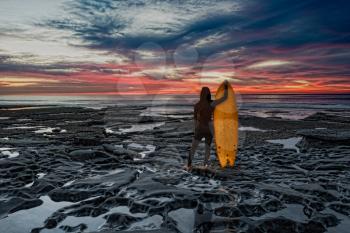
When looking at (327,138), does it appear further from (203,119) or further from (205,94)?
(205,94)

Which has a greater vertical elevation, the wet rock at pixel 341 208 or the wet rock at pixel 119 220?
the wet rock at pixel 341 208

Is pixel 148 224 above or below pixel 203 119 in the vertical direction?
below

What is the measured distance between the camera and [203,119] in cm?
906

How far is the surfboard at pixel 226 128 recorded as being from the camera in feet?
32.0

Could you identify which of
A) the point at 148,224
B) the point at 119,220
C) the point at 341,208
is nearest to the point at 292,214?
the point at 341,208

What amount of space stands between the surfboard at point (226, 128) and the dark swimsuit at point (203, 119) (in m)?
0.81

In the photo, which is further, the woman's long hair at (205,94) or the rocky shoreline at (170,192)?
the woman's long hair at (205,94)

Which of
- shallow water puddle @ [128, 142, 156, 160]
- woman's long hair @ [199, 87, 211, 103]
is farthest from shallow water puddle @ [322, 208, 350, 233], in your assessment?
shallow water puddle @ [128, 142, 156, 160]

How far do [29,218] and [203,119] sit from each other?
200 inches

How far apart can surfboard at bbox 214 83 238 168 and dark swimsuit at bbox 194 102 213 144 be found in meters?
0.81

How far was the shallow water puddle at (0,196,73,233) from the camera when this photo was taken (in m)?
5.41

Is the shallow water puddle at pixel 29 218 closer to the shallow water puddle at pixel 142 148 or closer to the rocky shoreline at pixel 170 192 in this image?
the rocky shoreline at pixel 170 192

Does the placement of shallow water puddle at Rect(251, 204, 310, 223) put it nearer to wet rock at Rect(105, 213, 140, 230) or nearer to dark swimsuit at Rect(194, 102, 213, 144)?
wet rock at Rect(105, 213, 140, 230)

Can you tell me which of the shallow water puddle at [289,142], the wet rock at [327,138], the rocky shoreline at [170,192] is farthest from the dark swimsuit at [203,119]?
the wet rock at [327,138]
